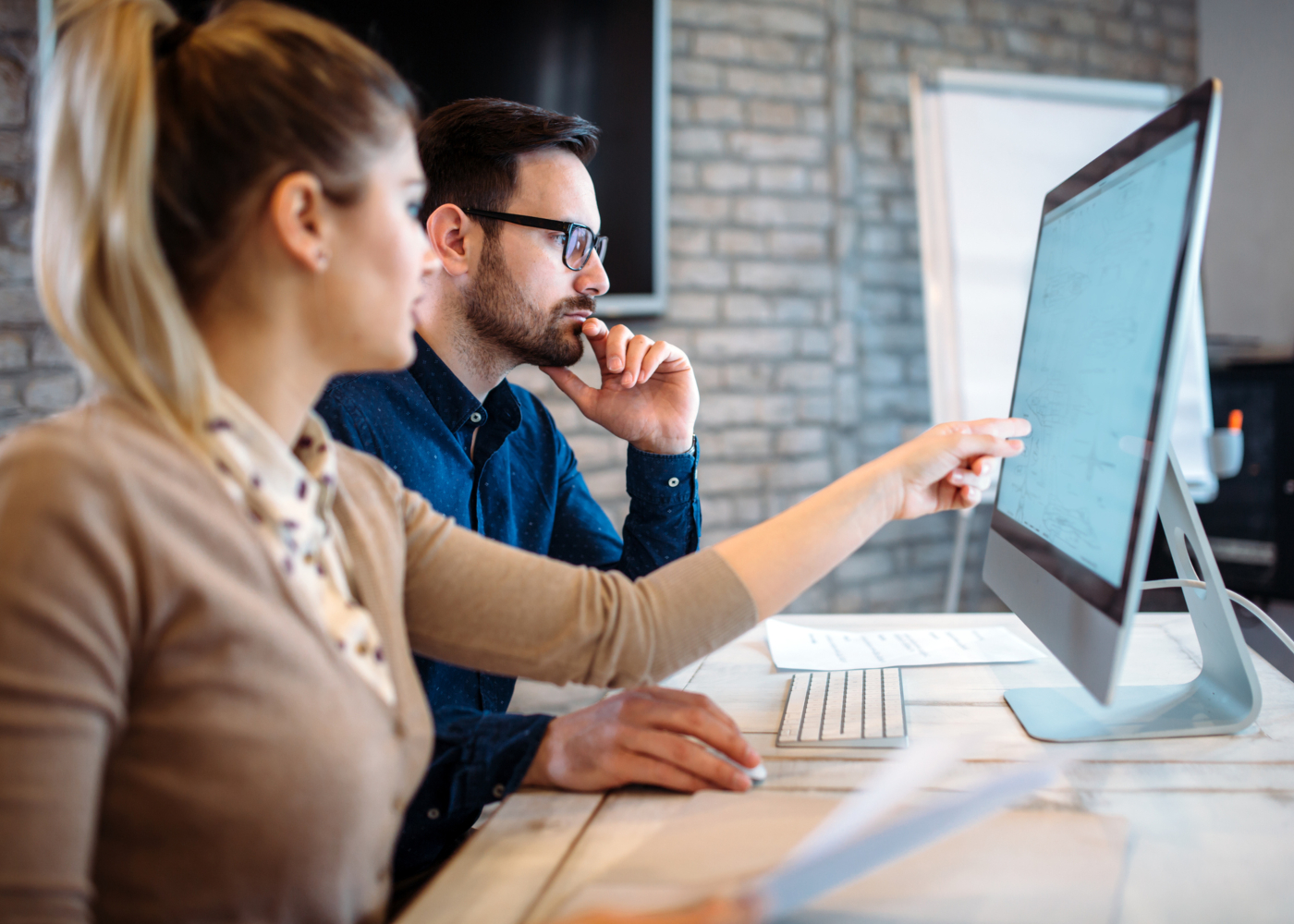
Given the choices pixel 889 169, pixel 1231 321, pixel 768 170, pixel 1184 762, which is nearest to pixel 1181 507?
pixel 1184 762

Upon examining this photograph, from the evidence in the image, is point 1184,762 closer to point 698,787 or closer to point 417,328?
point 698,787

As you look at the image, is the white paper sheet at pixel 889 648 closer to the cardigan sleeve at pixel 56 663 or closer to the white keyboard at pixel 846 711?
the white keyboard at pixel 846 711

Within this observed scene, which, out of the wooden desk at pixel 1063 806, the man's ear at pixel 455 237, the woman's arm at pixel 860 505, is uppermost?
the man's ear at pixel 455 237

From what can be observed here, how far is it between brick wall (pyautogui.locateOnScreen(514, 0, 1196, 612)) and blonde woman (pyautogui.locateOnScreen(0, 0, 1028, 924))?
1.94m

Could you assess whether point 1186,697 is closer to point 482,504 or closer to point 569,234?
point 482,504

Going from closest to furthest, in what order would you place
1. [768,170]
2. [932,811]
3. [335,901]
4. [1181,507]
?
[932,811] → [335,901] → [1181,507] → [768,170]

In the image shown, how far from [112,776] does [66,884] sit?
0.07 metres

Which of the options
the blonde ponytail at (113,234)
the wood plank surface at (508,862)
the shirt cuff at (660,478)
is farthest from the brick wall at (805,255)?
the blonde ponytail at (113,234)

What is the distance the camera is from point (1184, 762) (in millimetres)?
787

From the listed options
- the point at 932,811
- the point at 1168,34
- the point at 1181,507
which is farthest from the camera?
the point at 1168,34

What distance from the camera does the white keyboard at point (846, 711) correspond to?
0.84 m

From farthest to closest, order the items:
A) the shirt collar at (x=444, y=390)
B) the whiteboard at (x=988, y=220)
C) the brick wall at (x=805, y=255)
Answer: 1. the brick wall at (x=805, y=255)
2. the whiteboard at (x=988, y=220)
3. the shirt collar at (x=444, y=390)

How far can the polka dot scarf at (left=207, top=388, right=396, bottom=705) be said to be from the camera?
0.57 m

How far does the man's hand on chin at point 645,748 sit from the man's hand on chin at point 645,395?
1.73 ft
